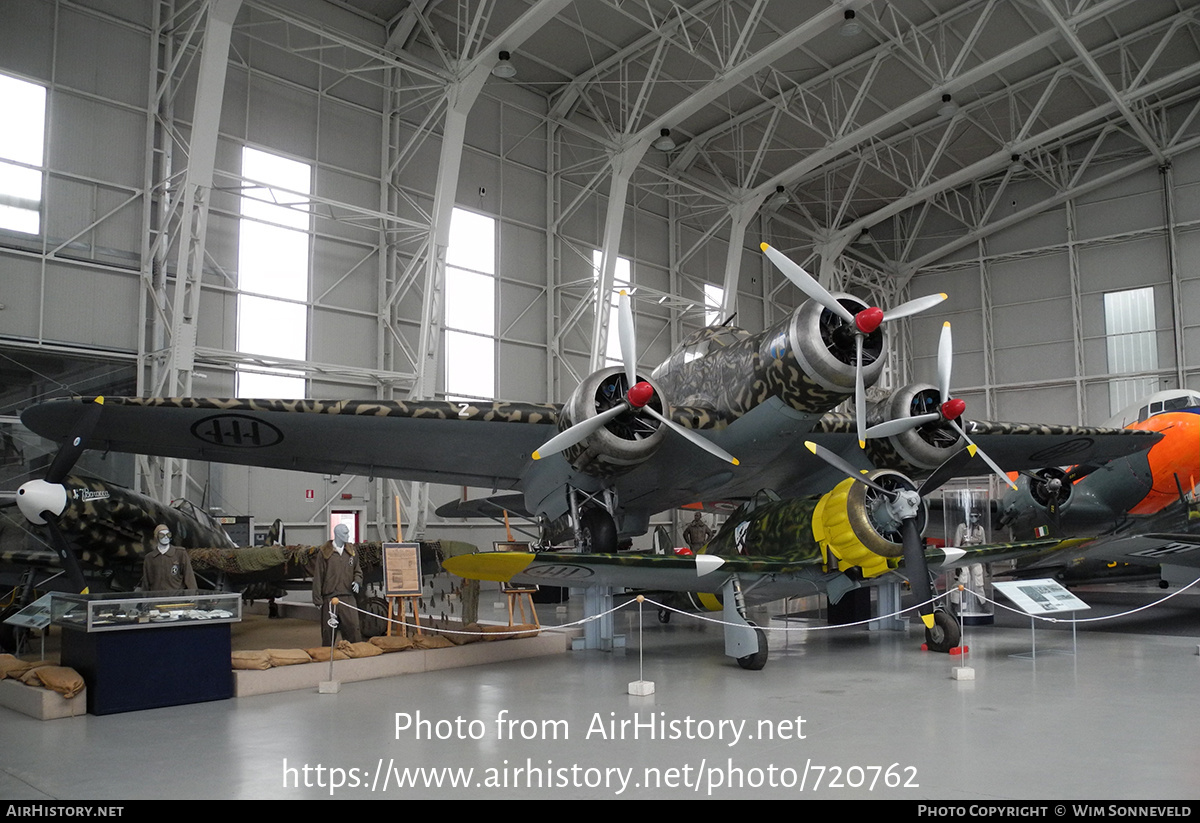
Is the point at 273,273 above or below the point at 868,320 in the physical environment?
above

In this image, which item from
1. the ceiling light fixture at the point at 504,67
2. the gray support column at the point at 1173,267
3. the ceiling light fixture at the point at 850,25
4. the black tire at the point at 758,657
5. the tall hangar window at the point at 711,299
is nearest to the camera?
the black tire at the point at 758,657

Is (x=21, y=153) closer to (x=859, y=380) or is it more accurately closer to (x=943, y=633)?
(x=859, y=380)

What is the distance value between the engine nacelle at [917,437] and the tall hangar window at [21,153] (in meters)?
17.1

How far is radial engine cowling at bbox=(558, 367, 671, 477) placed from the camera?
1020 centimetres

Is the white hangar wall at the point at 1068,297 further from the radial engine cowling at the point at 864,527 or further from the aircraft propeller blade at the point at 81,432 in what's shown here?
the aircraft propeller blade at the point at 81,432

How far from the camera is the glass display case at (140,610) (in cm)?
789

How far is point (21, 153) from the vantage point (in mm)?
17516

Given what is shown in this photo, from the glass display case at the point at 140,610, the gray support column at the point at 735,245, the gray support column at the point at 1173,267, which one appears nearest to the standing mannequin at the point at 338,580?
the glass display case at the point at 140,610

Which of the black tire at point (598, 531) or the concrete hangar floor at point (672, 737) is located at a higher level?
the black tire at point (598, 531)

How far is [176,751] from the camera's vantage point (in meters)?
6.36

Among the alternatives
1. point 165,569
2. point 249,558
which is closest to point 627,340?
point 165,569

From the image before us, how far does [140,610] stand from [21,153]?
14.0 metres

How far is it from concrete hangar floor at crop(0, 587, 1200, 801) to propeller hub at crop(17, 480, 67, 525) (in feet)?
8.29
